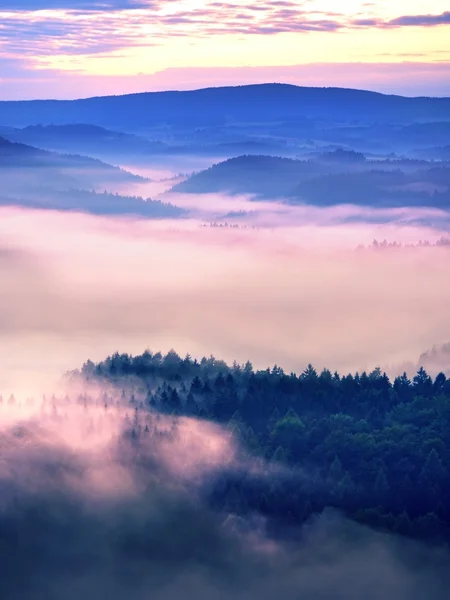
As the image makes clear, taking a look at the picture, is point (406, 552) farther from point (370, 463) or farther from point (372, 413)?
point (372, 413)

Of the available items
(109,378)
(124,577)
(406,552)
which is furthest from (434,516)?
(109,378)

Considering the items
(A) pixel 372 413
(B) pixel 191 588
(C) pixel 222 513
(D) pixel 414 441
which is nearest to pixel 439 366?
(A) pixel 372 413

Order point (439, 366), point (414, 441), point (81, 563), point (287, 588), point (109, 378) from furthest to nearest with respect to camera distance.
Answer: point (439, 366) → point (109, 378) → point (414, 441) → point (81, 563) → point (287, 588)

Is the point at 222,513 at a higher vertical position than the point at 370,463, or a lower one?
lower

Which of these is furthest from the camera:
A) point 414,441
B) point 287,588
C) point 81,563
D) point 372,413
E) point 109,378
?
point 109,378

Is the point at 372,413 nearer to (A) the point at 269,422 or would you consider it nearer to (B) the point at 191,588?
(A) the point at 269,422

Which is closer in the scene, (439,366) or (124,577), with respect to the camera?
(124,577)

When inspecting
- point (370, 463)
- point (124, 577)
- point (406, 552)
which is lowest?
point (124, 577)
